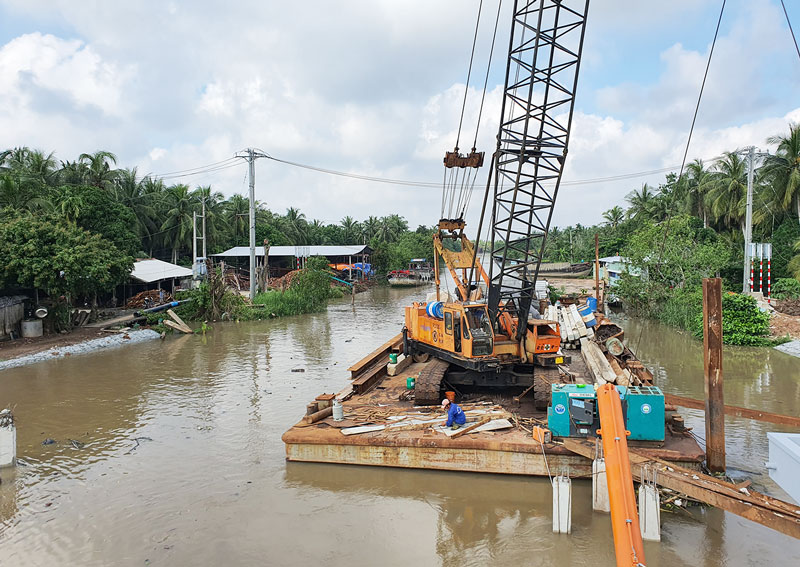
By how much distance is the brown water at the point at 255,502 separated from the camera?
7.25 m

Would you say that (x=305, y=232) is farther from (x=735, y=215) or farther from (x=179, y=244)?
(x=735, y=215)

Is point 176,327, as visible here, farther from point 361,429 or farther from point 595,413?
point 595,413

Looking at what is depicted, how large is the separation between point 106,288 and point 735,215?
39035 mm

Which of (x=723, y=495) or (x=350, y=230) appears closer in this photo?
(x=723, y=495)

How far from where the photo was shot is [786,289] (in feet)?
92.6

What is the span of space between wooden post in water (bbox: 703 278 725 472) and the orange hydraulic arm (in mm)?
3559

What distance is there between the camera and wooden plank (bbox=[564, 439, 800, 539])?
576cm

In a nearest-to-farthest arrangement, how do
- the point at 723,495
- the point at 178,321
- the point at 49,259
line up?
the point at 723,495 → the point at 49,259 → the point at 178,321

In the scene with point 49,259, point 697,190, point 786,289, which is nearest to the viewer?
point 49,259

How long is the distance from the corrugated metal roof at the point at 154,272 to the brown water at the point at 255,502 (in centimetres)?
1595

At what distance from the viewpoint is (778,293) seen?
93.5ft

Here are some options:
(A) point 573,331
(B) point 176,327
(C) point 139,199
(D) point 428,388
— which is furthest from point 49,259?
(C) point 139,199

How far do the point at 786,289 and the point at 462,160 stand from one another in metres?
22.8

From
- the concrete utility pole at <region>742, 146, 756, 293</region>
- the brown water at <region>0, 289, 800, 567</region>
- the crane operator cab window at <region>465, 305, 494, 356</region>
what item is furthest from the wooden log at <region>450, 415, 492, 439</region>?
the concrete utility pole at <region>742, 146, 756, 293</region>
